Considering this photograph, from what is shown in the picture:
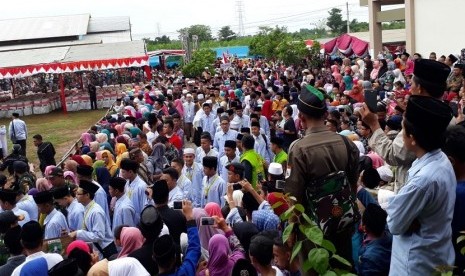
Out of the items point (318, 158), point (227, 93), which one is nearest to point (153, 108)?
point (227, 93)

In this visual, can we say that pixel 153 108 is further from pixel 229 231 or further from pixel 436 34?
pixel 229 231

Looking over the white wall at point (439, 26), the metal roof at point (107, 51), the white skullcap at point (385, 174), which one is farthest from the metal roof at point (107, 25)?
the white skullcap at point (385, 174)

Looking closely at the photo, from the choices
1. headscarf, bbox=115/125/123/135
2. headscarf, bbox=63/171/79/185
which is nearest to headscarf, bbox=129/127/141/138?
headscarf, bbox=115/125/123/135

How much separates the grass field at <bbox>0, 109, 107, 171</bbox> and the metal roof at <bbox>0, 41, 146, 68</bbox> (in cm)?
275

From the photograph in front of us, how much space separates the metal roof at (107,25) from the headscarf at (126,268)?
47.2 meters

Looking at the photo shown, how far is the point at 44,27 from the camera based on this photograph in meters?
47.1

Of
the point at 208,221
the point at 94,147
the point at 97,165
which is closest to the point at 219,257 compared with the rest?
the point at 208,221

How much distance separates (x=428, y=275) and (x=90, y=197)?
459 cm

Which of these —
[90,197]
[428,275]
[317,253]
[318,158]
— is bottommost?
[90,197]

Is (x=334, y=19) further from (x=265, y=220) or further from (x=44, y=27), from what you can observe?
(x=265, y=220)

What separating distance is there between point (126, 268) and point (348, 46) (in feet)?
72.3

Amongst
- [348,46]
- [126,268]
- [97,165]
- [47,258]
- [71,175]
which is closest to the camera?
[126,268]

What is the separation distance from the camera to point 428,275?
Answer: 9.25 feet

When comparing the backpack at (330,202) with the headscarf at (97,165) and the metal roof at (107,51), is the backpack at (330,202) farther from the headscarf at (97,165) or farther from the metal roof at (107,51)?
the metal roof at (107,51)
